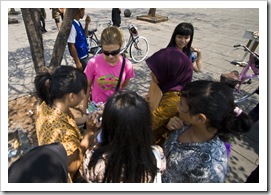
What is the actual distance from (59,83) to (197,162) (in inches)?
44.7

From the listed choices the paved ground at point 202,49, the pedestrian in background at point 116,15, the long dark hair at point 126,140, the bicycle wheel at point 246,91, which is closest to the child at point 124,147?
the long dark hair at point 126,140

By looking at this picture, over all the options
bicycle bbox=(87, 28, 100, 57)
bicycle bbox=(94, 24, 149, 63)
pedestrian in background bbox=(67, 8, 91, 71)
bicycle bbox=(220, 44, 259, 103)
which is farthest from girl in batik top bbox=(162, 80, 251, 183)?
bicycle bbox=(87, 28, 100, 57)

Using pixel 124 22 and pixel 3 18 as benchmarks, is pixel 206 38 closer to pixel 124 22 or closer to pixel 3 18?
pixel 124 22

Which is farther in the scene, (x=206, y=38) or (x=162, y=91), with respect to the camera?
(x=206, y=38)

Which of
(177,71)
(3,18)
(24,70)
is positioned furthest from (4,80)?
→ (24,70)

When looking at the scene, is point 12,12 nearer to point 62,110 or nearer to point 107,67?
point 107,67

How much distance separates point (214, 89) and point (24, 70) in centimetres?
544

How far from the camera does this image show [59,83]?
5.07 ft

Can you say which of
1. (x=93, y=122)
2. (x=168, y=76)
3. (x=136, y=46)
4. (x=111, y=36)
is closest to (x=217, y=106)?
(x=168, y=76)

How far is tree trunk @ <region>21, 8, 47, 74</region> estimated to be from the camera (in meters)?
2.23

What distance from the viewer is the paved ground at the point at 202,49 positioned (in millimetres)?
3178

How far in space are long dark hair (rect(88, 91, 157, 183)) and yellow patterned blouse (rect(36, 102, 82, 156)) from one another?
313 millimetres

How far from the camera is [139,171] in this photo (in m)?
1.21

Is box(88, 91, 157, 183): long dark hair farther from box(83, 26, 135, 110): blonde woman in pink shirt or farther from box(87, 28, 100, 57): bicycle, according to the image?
box(87, 28, 100, 57): bicycle
